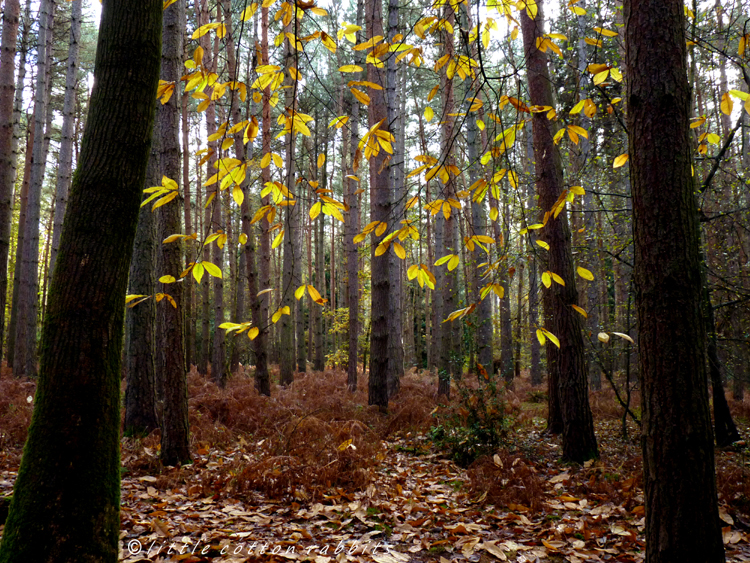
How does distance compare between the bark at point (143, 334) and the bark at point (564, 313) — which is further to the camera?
the bark at point (143, 334)

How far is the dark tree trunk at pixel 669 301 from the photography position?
202 centimetres

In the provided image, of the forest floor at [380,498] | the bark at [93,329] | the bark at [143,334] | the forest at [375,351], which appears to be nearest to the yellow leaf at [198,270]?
the forest at [375,351]

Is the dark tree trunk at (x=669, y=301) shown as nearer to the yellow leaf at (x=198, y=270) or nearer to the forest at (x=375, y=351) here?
the forest at (x=375, y=351)

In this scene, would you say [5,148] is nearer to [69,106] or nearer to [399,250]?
[69,106]

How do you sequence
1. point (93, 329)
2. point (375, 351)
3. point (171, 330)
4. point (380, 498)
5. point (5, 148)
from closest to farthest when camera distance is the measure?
point (93, 329) → point (380, 498) → point (171, 330) → point (5, 148) → point (375, 351)

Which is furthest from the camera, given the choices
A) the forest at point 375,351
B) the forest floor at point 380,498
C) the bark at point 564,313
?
the bark at point 564,313

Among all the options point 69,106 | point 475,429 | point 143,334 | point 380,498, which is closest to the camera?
point 380,498

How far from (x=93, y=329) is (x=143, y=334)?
431 cm

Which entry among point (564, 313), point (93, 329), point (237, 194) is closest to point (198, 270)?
point (237, 194)

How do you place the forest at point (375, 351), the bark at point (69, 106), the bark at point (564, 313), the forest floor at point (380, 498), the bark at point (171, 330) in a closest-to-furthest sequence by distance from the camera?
the forest at point (375, 351) → the forest floor at point (380, 498) → the bark at point (171, 330) → the bark at point (564, 313) → the bark at point (69, 106)

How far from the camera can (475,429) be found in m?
5.74

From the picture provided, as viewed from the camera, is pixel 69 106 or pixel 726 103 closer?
pixel 726 103

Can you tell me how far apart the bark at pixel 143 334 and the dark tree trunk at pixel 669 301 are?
5.56 m

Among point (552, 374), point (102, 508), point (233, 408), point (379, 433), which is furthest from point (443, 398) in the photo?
point (102, 508)
